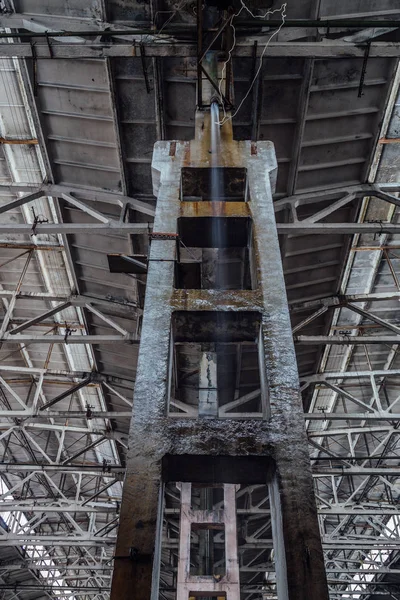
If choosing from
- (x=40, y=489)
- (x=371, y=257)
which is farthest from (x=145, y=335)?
(x=40, y=489)

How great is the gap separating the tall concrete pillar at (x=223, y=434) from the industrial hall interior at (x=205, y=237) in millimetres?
15

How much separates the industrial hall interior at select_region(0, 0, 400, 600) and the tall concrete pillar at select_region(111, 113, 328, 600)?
0.02m

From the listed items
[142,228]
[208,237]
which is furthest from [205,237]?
[142,228]

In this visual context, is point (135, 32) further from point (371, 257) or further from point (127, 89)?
point (371, 257)

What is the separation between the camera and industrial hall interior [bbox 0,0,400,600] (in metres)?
3.35

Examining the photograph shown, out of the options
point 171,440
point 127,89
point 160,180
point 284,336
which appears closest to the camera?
point 171,440

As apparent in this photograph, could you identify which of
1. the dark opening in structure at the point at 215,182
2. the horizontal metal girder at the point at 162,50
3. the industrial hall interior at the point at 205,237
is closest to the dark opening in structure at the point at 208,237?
the industrial hall interior at the point at 205,237

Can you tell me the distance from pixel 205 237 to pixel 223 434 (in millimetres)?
2581

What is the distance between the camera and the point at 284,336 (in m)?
3.92

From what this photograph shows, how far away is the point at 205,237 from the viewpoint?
17.5 feet

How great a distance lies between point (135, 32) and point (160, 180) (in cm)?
302

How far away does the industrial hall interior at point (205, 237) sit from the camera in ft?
11.0

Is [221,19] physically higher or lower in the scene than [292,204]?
lower

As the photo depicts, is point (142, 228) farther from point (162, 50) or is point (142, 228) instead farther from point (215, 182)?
point (215, 182)
